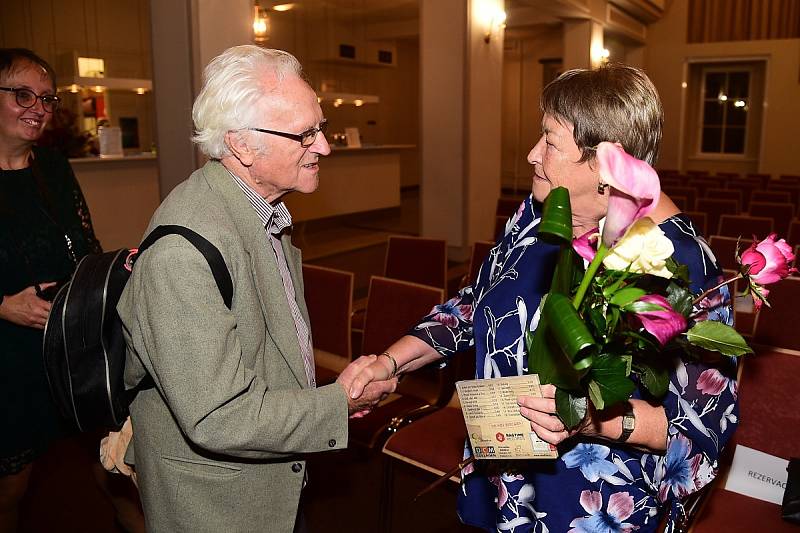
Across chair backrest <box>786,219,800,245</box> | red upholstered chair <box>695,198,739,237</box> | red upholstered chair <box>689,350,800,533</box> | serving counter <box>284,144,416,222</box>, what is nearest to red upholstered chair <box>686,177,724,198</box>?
red upholstered chair <box>695,198,739,237</box>

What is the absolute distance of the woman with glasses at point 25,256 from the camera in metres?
2.06

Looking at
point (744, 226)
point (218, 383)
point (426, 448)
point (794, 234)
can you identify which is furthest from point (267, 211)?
point (744, 226)

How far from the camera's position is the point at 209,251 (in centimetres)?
124

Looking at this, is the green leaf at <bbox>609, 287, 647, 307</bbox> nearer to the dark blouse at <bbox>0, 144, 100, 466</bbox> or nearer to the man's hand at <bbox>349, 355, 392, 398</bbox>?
the man's hand at <bbox>349, 355, 392, 398</bbox>

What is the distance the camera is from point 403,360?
1.66 metres

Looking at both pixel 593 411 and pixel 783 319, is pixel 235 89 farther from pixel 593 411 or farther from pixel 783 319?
pixel 783 319

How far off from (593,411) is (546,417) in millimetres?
114

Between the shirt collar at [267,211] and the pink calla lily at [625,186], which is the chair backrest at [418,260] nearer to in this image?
the shirt collar at [267,211]

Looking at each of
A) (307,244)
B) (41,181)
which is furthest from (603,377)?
(307,244)

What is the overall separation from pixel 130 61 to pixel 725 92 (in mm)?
13648

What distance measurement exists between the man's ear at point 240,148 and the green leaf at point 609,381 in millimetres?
840

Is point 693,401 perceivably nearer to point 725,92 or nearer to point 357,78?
point 357,78

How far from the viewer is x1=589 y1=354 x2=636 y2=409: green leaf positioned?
39.2 inches

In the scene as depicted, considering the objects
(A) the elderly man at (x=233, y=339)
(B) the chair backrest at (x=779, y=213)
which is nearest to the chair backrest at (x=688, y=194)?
(B) the chair backrest at (x=779, y=213)
